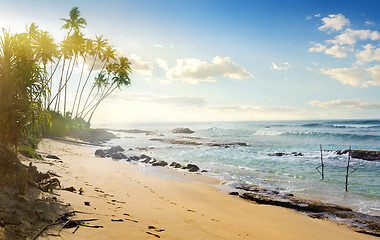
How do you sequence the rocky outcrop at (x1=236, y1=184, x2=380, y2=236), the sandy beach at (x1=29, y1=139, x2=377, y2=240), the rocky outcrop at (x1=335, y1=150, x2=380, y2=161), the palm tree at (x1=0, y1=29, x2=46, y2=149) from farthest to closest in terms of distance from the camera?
the rocky outcrop at (x1=335, y1=150, x2=380, y2=161), the rocky outcrop at (x1=236, y1=184, x2=380, y2=236), the palm tree at (x1=0, y1=29, x2=46, y2=149), the sandy beach at (x1=29, y1=139, x2=377, y2=240)

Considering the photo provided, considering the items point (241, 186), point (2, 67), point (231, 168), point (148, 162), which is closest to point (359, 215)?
point (241, 186)

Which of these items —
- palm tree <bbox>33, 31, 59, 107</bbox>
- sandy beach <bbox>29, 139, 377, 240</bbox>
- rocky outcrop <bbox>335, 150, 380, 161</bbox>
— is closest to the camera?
sandy beach <bbox>29, 139, 377, 240</bbox>

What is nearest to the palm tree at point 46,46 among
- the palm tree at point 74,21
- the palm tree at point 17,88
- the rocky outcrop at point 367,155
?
the palm tree at point 74,21

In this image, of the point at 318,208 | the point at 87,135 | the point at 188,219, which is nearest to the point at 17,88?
the point at 188,219

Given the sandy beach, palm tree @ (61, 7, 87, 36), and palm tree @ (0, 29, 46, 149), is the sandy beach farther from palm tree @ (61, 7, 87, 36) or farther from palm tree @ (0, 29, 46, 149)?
palm tree @ (61, 7, 87, 36)

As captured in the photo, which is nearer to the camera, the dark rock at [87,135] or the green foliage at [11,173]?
the green foliage at [11,173]

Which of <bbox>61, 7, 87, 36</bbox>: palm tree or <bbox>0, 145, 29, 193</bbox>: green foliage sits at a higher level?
<bbox>61, 7, 87, 36</bbox>: palm tree

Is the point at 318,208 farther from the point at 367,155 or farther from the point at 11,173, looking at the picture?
the point at 367,155

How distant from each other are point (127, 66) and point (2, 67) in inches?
1678

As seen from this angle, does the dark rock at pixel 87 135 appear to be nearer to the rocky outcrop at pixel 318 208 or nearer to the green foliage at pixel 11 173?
the rocky outcrop at pixel 318 208

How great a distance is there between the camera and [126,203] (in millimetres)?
6816

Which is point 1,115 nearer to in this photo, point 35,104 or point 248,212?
point 35,104

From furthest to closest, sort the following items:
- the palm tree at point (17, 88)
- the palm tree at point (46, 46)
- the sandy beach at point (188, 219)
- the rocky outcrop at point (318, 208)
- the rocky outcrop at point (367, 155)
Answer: the palm tree at point (46, 46) → the rocky outcrop at point (367, 155) → the rocky outcrop at point (318, 208) → the palm tree at point (17, 88) → the sandy beach at point (188, 219)

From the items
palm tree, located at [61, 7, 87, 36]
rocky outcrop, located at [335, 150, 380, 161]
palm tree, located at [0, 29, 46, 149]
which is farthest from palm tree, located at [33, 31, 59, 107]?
rocky outcrop, located at [335, 150, 380, 161]
